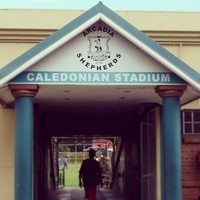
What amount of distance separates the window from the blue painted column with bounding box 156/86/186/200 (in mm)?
3031

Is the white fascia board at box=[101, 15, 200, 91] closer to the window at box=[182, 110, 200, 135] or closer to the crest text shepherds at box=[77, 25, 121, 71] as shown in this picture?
the crest text shepherds at box=[77, 25, 121, 71]

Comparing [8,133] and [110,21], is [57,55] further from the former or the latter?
[8,133]

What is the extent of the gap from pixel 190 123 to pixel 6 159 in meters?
4.65

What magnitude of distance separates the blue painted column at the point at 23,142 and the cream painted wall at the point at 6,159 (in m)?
2.85

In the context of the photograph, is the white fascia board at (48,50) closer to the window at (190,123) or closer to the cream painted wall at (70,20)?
the cream painted wall at (70,20)

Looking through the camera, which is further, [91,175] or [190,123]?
[91,175]

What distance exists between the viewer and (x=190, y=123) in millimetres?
14398

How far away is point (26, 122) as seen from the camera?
11062 mm

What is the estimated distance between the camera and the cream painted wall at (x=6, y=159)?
1389cm

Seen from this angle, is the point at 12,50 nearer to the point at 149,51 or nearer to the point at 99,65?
the point at 99,65

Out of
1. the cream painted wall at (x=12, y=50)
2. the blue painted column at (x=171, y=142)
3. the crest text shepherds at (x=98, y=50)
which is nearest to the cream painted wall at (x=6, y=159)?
the cream painted wall at (x=12, y=50)

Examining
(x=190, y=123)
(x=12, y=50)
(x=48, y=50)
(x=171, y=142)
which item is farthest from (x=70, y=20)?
(x=171, y=142)

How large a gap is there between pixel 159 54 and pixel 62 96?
3.04m

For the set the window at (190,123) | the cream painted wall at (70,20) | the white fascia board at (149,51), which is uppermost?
the cream painted wall at (70,20)
